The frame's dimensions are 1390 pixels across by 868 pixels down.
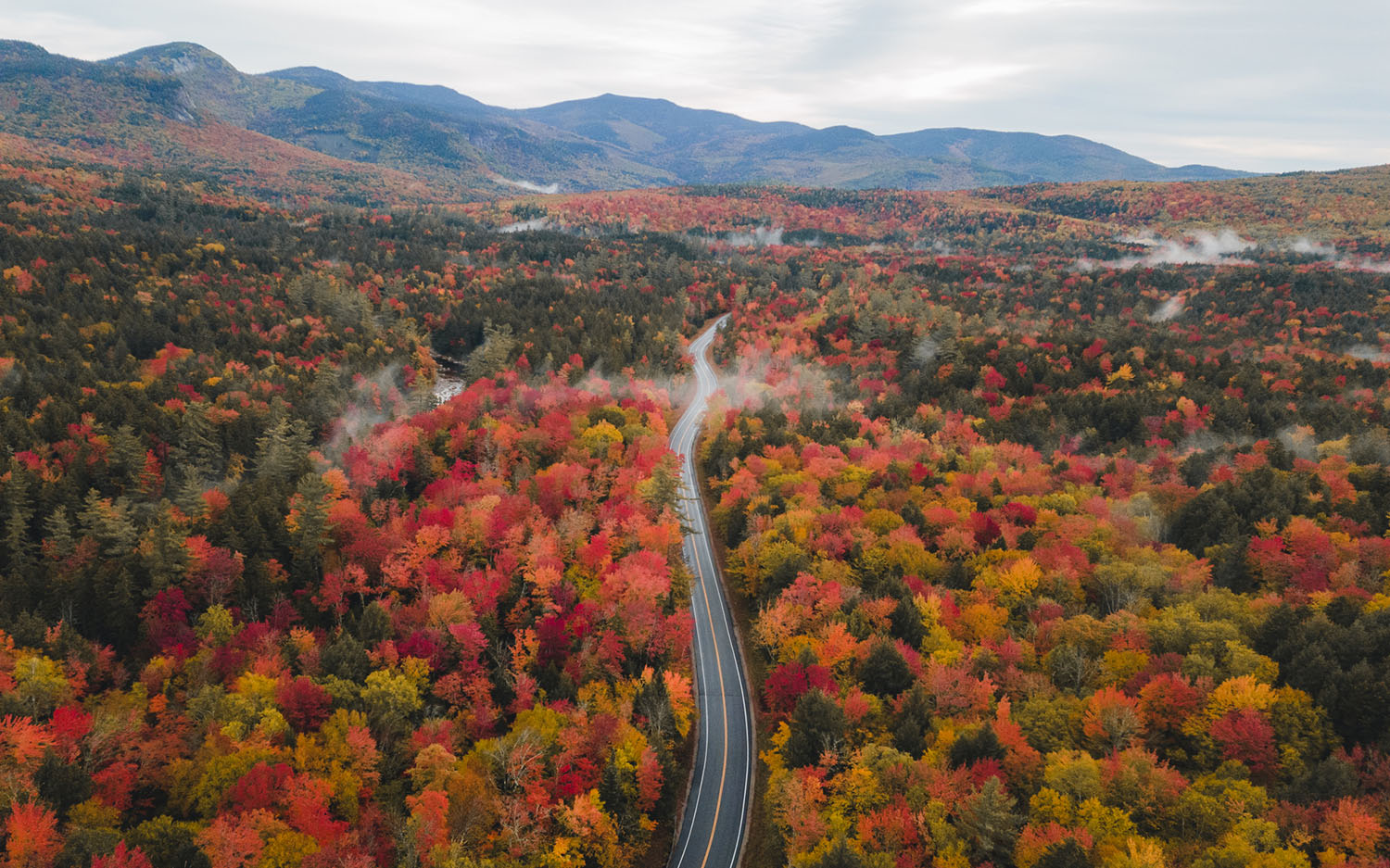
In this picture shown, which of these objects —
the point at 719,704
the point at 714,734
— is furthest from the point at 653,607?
the point at 714,734

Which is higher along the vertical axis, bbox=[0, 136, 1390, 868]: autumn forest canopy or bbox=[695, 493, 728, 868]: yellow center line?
bbox=[0, 136, 1390, 868]: autumn forest canopy

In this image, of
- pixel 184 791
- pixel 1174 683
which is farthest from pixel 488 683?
pixel 1174 683

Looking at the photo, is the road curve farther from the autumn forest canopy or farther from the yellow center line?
the autumn forest canopy

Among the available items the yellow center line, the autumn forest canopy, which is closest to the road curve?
the yellow center line

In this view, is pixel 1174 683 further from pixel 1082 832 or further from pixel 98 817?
pixel 98 817

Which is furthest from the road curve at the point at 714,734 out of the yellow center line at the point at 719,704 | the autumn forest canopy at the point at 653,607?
the autumn forest canopy at the point at 653,607

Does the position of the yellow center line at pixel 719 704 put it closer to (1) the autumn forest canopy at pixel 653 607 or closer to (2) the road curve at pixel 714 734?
(2) the road curve at pixel 714 734
